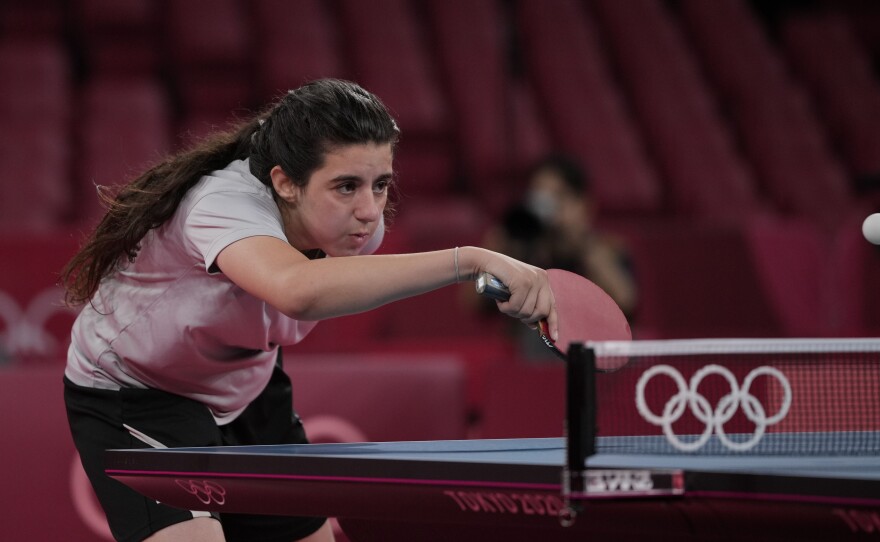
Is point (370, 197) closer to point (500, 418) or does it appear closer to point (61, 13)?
point (500, 418)

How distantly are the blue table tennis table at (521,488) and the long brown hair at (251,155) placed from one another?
20.4 inches

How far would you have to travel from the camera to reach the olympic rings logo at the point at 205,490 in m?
2.15

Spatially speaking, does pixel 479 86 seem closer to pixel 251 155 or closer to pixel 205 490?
pixel 251 155

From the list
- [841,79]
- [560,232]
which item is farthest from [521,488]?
[841,79]

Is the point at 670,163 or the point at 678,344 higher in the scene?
the point at 670,163

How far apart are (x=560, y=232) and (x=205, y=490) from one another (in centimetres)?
345

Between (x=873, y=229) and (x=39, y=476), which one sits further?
(x=39, y=476)

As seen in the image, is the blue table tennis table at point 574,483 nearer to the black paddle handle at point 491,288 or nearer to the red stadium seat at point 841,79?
the black paddle handle at point 491,288

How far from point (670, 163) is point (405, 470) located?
24.9ft

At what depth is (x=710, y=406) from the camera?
1.97 metres

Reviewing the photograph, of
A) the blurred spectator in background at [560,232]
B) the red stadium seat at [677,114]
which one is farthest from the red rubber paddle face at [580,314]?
the red stadium seat at [677,114]

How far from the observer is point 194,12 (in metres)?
8.75

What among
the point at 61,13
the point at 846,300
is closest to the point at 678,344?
the point at 846,300

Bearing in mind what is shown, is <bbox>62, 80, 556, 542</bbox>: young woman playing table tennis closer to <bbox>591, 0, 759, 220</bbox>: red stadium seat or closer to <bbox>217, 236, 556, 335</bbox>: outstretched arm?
<bbox>217, 236, 556, 335</bbox>: outstretched arm
